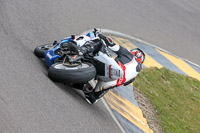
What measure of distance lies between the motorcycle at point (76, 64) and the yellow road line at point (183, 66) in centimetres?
549

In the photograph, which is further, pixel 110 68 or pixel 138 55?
pixel 138 55

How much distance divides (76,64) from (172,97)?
421 cm

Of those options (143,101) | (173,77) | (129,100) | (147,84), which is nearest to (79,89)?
(129,100)

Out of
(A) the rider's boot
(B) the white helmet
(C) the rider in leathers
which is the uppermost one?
(B) the white helmet

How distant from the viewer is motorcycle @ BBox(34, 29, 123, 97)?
514 cm

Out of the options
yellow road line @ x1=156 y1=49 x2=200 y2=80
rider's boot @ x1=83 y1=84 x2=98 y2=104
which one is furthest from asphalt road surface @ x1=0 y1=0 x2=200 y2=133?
yellow road line @ x1=156 y1=49 x2=200 y2=80

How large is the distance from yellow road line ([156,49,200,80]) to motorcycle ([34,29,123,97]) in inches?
216

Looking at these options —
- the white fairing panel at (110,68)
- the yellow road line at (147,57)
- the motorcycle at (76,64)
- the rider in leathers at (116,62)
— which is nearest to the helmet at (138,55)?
the rider in leathers at (116,62)

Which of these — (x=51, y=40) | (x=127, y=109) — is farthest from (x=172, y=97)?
(x=51, y=40)

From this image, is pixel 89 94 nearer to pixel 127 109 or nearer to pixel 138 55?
pixel 138 55

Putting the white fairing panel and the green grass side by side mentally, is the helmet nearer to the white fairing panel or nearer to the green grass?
the white fairing panel

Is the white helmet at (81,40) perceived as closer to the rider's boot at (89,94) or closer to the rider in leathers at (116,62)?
the rider in leathers at (116,62)

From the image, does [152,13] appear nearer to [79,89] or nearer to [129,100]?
[129,100]

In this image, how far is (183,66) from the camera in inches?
444
